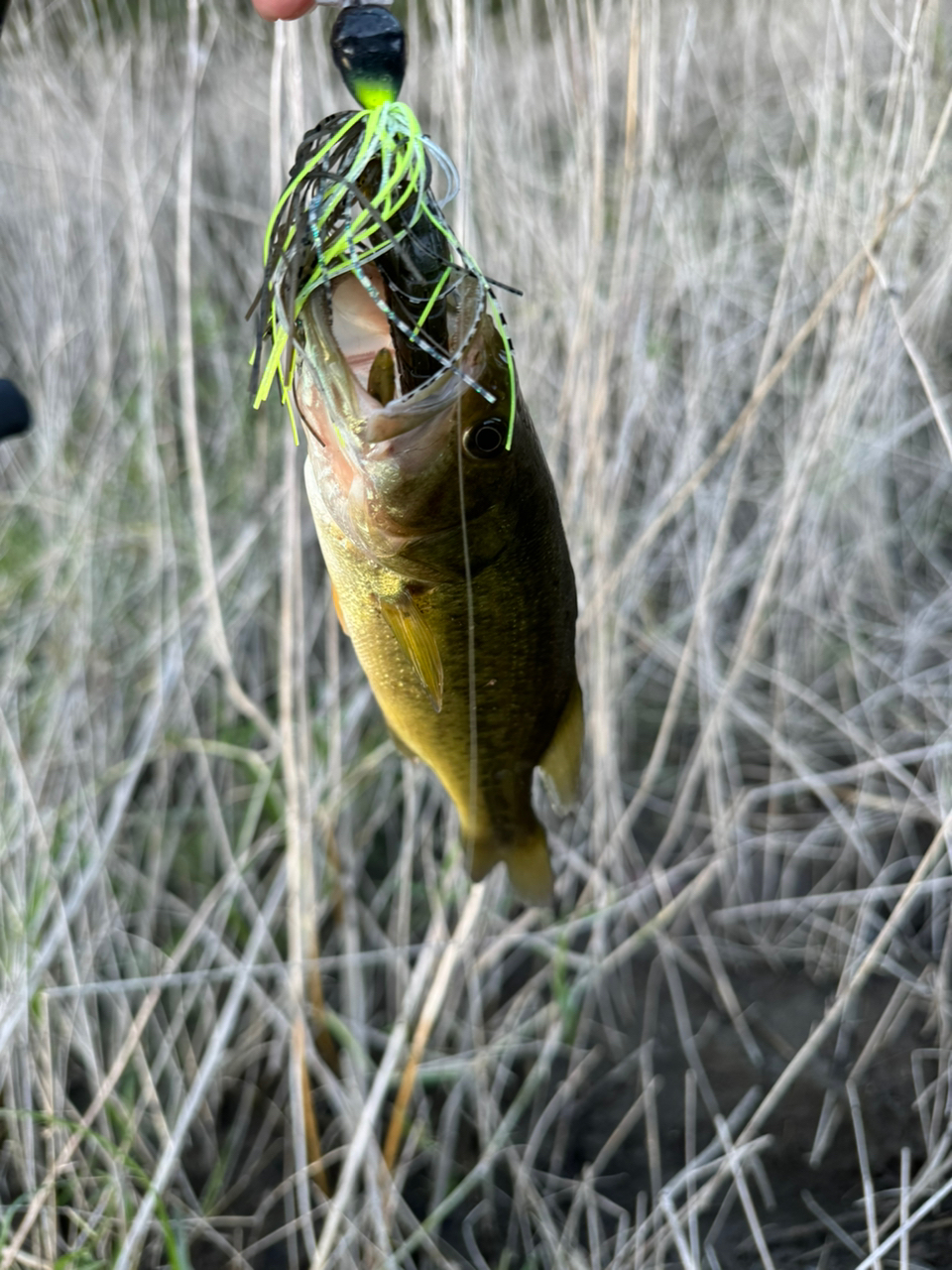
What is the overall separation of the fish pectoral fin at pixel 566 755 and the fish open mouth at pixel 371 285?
0.43 meters

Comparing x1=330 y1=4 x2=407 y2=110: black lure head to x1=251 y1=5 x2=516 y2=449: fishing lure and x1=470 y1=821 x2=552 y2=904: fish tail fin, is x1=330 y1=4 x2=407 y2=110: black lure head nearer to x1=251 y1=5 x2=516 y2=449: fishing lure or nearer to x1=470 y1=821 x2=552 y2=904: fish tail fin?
x1=251 y1=5 x2=516 y2=449: fishing lure

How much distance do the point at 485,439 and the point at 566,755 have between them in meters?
0.43

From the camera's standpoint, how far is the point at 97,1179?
1758 millimetres

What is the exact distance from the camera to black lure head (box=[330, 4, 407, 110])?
2.16 feet

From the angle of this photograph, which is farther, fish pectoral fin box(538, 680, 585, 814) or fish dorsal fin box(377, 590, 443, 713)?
fish pectoral fin box(538, 680, 585, 814)

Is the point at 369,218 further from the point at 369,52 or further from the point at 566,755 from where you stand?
the point at 566,755

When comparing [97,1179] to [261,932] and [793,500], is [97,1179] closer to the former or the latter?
[261,932]

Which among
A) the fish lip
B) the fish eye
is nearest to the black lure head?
the fish lip

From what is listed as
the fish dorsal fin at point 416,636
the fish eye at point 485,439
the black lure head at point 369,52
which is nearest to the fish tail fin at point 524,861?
the fish dorsal fin at point 416,636

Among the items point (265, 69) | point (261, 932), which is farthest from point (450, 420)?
point (265, 69)

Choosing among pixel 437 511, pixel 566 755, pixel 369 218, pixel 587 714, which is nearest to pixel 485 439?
pixel 437 511

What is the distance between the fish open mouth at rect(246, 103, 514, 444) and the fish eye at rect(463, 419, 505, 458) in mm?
38

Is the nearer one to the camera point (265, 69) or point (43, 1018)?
point (43, 1018)

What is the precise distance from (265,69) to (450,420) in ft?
6.68
